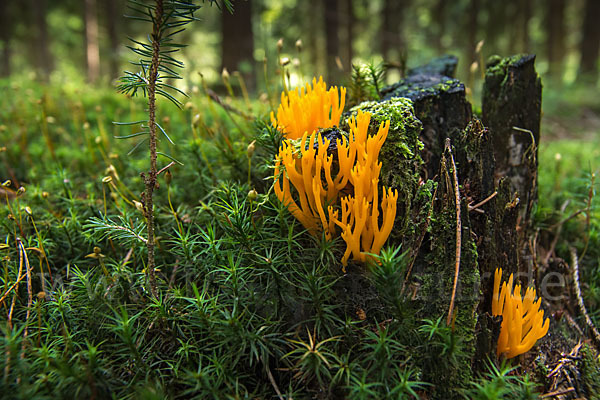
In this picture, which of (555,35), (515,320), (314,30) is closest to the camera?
(515,320)

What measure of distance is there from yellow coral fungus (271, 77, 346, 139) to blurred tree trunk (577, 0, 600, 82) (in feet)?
41.2

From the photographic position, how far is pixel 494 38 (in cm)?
1391

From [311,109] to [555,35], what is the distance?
13.7 meters

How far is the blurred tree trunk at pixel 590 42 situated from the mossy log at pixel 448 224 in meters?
12.2

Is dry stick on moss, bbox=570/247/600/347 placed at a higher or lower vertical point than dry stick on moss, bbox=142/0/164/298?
lower

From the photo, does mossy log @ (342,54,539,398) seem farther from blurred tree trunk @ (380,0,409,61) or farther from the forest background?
blurred tree trunk @ (380,0,409,61)

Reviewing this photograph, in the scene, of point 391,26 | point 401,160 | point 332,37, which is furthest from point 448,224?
point 391,26

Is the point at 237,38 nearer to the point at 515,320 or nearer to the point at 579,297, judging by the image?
the point at 579,297

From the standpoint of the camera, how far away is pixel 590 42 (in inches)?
440

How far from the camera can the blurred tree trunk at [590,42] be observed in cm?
1076

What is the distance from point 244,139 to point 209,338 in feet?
4.81

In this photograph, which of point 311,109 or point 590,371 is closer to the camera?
point 590,371

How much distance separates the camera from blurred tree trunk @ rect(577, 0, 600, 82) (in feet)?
35.3

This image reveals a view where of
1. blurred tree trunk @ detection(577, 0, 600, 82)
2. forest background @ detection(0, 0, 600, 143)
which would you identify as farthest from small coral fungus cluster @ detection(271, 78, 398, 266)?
blurred tree trunk @ detection(577, 0, 600, 82)
